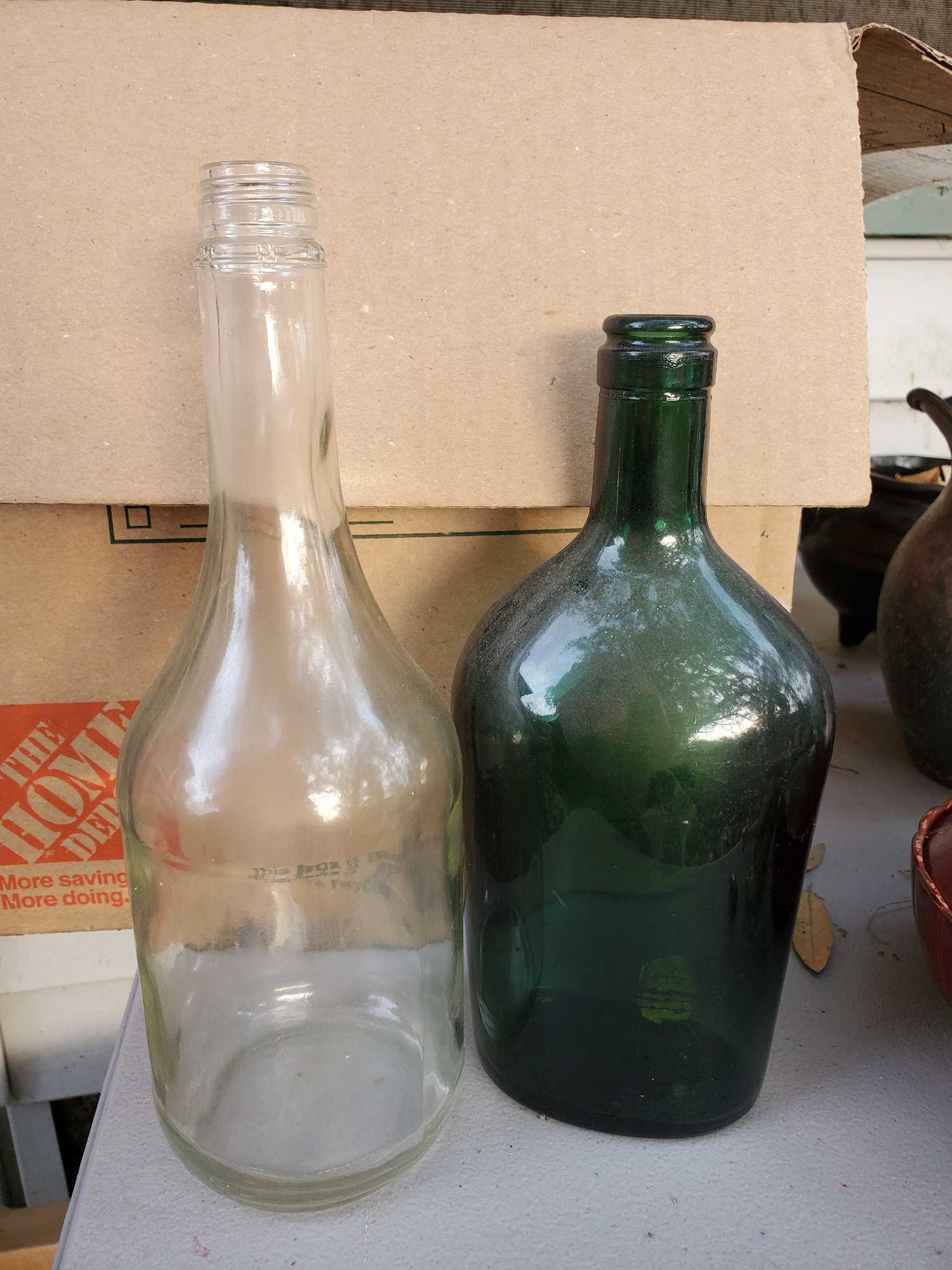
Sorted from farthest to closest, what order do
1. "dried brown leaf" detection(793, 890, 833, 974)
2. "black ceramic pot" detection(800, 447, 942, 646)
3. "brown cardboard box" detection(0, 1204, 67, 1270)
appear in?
"black ceramic pot" detection(800, 447, 942, 646)
"brown cardboard box" detection(0, 1204, 67, 1270)
"dried brown leaf" detection(793, 890, 833, 974)

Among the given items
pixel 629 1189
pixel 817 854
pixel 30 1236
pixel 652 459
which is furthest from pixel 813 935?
pixel 30 1236

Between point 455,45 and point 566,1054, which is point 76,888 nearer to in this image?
point 566,1054

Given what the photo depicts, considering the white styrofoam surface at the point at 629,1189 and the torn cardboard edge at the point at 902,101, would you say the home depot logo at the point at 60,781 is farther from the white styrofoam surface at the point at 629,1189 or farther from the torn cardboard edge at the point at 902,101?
the torn cardboard edge at the point at 902,101

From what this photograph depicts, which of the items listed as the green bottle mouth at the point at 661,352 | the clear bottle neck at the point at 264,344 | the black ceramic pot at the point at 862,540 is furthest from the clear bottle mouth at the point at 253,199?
the black ceramic pot at the point at 862,540

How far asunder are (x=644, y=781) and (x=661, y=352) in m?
0.16

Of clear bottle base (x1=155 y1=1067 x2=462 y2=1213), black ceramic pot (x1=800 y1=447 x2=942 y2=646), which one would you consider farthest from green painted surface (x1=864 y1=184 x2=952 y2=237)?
clear bottle base (x1=155 y1=1067 x2=462 y2=1213)

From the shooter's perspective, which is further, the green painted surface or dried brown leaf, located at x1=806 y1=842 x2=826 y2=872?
Answer: the green painted surface

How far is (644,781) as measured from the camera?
387 millimetres

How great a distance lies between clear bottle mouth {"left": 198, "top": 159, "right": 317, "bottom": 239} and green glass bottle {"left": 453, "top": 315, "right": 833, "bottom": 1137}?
0.12 metres

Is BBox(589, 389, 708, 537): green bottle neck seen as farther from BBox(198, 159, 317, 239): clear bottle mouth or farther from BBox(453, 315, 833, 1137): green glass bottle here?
BBox(198, 159, 317, 239): clear bottle mouth

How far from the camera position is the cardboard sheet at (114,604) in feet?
1.65

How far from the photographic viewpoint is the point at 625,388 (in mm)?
393

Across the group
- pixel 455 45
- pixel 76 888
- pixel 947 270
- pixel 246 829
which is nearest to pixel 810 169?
pixel 455 45

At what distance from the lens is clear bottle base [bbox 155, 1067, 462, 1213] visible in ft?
1.31
